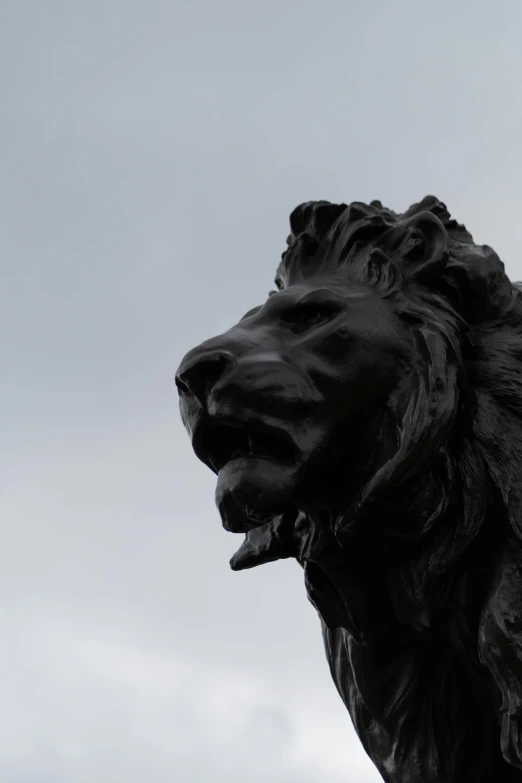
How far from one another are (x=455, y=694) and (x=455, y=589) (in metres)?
0.26

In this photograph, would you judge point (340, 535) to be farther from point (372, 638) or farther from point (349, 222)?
point (349, 222)

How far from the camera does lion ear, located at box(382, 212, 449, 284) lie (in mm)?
2082

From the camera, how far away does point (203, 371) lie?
188 cm

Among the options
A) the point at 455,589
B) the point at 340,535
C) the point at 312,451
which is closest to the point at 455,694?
the point at 455,589

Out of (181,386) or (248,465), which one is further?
(181,386)

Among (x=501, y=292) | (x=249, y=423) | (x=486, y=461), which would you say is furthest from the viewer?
(x=501, y=292)

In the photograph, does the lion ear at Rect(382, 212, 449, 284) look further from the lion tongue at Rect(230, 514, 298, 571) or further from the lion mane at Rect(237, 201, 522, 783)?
the lion tongue at Rect(230, 514, 298, 571)

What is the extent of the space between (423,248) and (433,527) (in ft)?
1.77

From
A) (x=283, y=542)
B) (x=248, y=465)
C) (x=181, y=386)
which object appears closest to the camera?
(x=248, y=465)

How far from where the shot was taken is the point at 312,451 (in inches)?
73.5

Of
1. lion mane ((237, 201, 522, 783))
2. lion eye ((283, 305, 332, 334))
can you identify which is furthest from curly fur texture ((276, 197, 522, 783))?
lion eye ((283, 305, 332, 334))

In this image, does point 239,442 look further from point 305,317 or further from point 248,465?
point 305,317

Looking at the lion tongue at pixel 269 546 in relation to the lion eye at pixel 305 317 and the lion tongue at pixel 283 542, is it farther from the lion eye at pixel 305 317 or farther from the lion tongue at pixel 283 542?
the lion eye at pixel 305 317

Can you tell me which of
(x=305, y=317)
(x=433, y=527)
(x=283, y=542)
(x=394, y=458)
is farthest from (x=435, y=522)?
(x=305, y=317)
